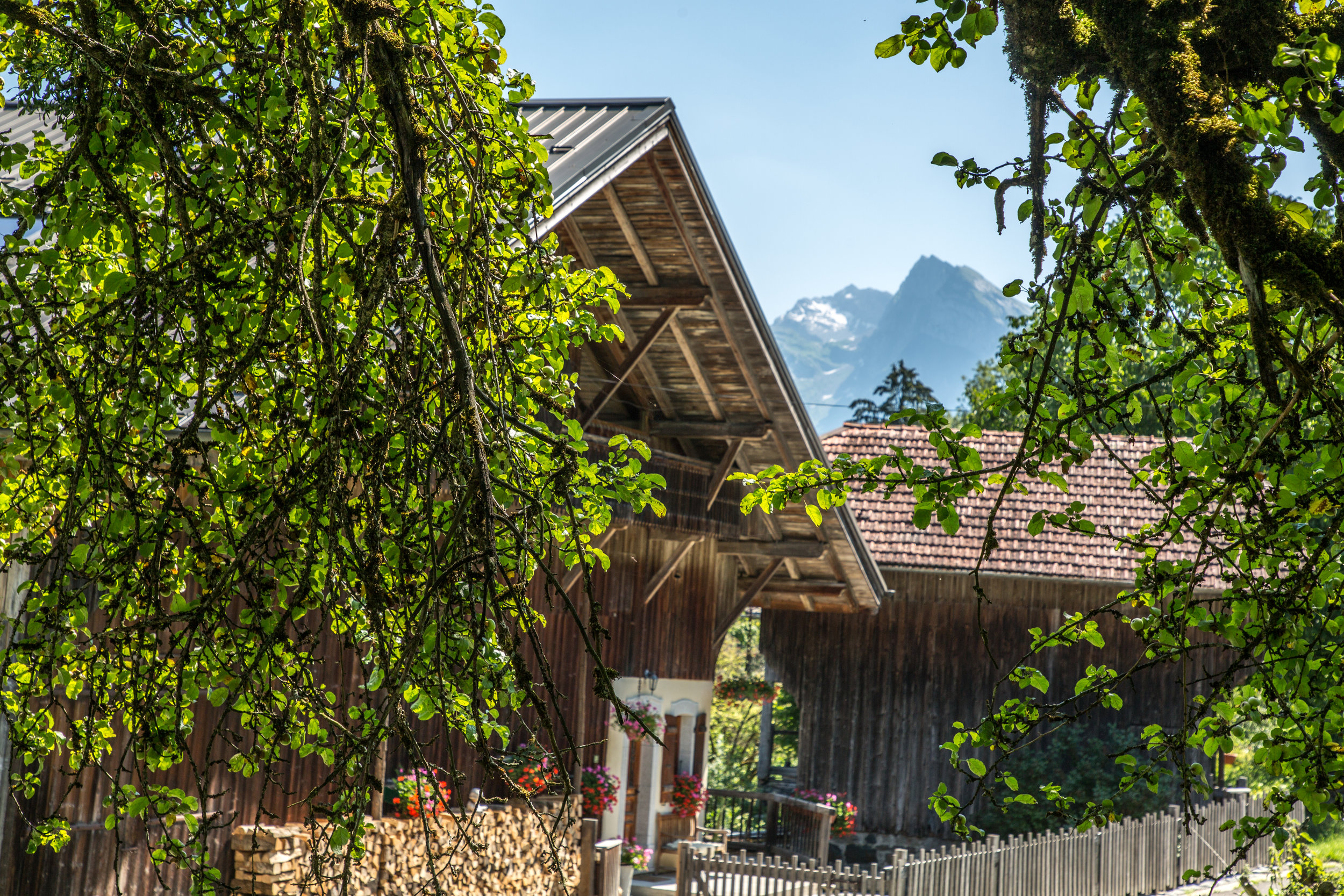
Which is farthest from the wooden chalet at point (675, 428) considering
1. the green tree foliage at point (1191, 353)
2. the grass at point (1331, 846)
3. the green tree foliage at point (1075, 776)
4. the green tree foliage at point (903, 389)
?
the green tree foliage at point (903, 389)

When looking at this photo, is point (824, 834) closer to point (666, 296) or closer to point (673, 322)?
point (673, 322)

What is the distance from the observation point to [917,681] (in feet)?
54.1

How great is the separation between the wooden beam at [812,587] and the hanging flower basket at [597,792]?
3913 mm

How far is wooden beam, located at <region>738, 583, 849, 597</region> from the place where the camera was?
1388 centimetres

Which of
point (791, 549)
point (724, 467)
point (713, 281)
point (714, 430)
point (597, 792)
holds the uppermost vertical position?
point (713, 281)

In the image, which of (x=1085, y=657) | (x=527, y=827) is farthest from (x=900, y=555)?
(x=527, y=827)

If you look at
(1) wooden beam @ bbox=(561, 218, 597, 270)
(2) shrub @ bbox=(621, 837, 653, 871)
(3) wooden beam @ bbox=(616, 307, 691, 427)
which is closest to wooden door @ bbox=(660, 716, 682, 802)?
(2) shrub @ bbox=(621, 837, 653, 871)

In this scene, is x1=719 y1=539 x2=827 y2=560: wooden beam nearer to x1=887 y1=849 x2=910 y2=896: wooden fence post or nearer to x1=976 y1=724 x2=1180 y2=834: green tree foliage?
x1=887 y1=849 x2=910 y2=896: wooden fence post

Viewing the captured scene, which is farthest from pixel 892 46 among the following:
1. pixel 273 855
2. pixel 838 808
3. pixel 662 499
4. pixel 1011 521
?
pixel 1011 521

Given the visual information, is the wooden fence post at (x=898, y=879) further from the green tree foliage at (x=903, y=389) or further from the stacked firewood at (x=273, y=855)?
the green tree foliage at (x=903, y=389)

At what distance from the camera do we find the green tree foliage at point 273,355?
255cm

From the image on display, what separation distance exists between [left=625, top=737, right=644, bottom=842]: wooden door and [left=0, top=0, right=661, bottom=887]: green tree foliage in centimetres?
964

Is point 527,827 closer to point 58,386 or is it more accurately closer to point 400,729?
point 58,386

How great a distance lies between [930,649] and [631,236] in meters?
9.17
